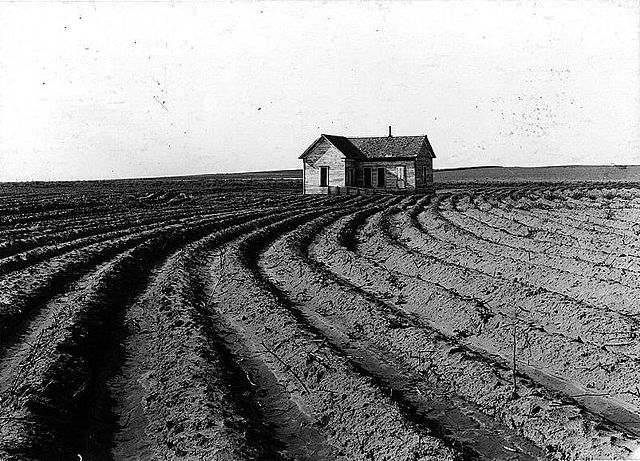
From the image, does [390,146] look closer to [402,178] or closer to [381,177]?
[381,177]

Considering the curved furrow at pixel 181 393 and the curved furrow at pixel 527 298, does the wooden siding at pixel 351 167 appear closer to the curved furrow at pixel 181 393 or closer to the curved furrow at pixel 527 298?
the curved furrow at pixel 527 298

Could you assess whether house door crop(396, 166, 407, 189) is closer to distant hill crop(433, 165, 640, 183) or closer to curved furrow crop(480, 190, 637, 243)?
curved furrow crop(480, 190, 637, 243)

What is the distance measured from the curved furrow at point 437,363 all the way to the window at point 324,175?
2725 cm

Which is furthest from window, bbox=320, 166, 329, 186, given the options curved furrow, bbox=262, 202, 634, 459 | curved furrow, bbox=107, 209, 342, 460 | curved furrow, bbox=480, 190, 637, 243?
curved furrow, bbox=107, 209, 342, 460

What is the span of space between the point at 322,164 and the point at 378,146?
14.9 ft

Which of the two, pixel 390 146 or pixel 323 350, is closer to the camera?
pixel 323 350

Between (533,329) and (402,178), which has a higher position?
(402,178)

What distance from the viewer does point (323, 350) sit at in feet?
24.2

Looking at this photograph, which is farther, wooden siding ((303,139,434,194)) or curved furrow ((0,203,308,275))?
wooden siding ((303,139,434,194))

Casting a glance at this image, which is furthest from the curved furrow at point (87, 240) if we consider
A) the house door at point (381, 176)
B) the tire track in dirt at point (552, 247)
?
the house door at point (381, 176)

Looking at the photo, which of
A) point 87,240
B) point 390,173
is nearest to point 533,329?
point 87,240

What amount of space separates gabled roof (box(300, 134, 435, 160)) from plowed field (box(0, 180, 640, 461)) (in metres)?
24.5

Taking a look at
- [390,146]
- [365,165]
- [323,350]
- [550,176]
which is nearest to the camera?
[323,350]

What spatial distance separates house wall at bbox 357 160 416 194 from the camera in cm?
3975
